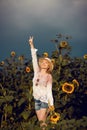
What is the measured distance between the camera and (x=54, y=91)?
293 inches

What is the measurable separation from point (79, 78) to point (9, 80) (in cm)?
132

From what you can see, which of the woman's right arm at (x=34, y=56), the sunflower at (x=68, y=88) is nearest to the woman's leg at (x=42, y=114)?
the woman's right arm at (x=34, y=56)

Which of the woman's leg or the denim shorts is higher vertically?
the denim shorts

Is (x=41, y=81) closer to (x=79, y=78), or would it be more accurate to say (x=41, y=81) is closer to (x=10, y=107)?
(x=10, y=107)

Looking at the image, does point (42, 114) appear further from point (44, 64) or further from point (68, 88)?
point (68, 88)

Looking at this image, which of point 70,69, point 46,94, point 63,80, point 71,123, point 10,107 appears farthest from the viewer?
point 70,69

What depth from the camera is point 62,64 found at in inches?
312

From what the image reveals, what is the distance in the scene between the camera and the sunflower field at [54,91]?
705cm

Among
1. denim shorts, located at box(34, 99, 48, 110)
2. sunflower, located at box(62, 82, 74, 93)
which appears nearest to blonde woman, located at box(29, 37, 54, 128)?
denim shorts, located at box(34, 99, 48, 110)

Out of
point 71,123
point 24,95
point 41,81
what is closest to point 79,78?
point 24,95

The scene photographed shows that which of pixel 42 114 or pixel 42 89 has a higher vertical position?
pixel 42 89

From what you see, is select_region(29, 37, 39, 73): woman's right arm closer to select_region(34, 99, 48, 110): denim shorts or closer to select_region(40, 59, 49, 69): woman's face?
select_region(40, 59, 49, 69): woman's face

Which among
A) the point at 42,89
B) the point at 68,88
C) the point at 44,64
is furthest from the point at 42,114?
the point at 68,88

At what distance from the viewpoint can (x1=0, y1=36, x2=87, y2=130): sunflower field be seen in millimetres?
7051
